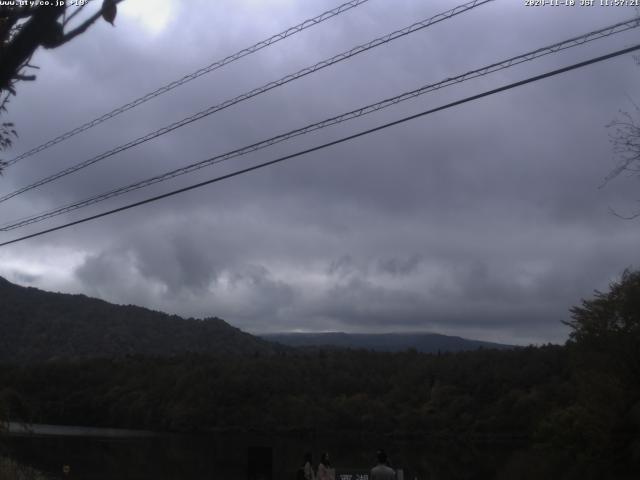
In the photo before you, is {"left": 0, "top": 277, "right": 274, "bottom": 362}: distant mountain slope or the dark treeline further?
{"left": 0, "top": 277, "right": 274, "bottom": 362}: distant mountain slope

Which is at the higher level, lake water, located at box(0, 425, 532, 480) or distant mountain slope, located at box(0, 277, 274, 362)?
distant mountain slope, located at box(0, 277, 274, 362)

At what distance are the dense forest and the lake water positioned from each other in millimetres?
5161

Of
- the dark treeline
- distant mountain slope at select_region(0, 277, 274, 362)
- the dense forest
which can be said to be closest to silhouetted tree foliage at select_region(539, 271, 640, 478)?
the dense forest

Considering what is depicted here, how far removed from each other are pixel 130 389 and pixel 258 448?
102917 mm

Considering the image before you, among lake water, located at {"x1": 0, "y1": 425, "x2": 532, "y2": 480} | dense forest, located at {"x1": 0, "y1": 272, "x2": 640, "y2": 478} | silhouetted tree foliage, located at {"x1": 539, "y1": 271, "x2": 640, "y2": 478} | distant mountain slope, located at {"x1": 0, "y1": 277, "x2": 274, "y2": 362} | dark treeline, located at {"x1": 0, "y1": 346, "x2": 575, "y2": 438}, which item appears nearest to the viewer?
silhouetted tree foliage, located at {"x1": 539, "y1": 271, "x2": 640, "y2": 478}

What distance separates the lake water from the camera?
4600cm

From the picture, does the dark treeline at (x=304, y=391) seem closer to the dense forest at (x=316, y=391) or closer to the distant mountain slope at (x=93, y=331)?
the dense forest at (x=316, y=391)

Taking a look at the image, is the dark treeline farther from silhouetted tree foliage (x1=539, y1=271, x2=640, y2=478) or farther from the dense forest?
silhouetted tree foliage (x1=539, y1=271, x2=640, y2=478)

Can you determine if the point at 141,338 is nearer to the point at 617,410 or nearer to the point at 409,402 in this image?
the point at 409,402

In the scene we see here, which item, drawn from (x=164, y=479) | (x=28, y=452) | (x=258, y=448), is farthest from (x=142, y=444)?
(x=258, y=448)

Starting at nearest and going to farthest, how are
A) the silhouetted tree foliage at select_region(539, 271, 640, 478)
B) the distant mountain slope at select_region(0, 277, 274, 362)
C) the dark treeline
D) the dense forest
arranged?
1. the silhouetted tree foliage at select_region(539, 271, 640, 478)
2. the dense forest
3. the dark treeline
4. the distant mountain slope at select_region(0, 277, 274, 362)

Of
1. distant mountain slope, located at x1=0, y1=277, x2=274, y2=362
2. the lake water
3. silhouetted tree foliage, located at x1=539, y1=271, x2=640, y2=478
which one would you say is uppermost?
distant mountain slope, located at x1=0, y1=277, x2=274, y2=362

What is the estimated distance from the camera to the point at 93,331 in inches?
6019

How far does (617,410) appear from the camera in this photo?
142 feet
